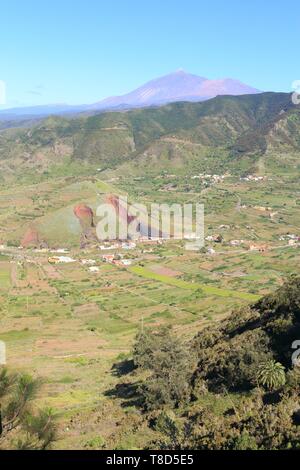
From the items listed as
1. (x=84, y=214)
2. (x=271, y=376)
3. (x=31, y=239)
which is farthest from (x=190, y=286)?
(x=271, y=376)

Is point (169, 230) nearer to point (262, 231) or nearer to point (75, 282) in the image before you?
point (262, 231)

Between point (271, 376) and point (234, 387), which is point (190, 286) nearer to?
point (234, 387)

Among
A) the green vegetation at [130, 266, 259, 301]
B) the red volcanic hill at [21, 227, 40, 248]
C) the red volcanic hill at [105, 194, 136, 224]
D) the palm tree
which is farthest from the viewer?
the red volcanic hill at [105, 194, 136, 224]

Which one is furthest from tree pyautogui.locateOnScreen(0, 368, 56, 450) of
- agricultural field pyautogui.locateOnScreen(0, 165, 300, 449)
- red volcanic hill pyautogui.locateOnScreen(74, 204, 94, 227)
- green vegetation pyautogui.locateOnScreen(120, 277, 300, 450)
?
red volcanic hill pyautogui.locateOnScreen(74, 204, 94, 227)

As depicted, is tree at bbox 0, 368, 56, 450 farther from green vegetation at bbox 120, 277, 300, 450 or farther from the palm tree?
the palm tree

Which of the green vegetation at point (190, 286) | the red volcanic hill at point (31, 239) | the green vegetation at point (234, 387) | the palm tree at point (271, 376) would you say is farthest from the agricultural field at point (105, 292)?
the palm tree at point (271, 376)
